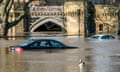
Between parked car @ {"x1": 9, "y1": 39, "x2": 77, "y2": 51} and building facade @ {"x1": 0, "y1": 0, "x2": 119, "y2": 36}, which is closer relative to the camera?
parked car @ {"x1": 9, "y1": 39, "x2": 77, "y2": 51}

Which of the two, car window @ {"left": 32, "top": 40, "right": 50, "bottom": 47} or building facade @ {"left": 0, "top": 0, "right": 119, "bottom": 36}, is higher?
car window @ {"left": 32, "top": 40, "right": 50, "bottom": 47}

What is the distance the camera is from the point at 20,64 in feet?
84.0

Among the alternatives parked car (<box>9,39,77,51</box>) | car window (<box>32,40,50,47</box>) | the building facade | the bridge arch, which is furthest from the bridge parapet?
car window (<box>32,40,50,47</box>)

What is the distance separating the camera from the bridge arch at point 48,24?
97.0m

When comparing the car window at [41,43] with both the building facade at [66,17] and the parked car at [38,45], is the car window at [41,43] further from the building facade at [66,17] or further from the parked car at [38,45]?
the building facade at [66,17]

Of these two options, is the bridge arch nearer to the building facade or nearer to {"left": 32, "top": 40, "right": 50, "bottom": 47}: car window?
the building facade

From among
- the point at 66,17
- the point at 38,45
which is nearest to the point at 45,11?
the point at 66,17

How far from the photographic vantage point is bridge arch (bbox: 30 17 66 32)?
97.0 m

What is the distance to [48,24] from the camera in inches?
4006

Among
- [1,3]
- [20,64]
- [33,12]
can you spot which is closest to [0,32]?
[1,3]

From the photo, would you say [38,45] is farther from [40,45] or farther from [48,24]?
[48,24]

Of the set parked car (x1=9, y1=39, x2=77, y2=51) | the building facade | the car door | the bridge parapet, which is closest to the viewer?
parked car (x1=9, y1=39, x2=77, y2=51)

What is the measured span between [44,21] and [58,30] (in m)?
3.79

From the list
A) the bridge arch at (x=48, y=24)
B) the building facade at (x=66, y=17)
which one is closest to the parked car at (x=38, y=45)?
the building facade at (x=66, y=17)
